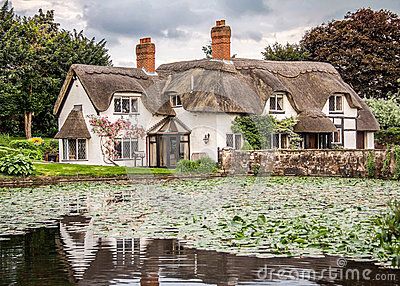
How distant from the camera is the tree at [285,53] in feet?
165

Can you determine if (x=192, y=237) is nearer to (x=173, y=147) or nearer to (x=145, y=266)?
(x=145, y=266)

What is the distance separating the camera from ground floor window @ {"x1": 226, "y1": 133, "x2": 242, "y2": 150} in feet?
119

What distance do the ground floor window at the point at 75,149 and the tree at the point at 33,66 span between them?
19.7 ft

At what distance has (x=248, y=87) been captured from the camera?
37156 mm

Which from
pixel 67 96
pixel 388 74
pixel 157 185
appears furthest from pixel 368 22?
pixel 157 185

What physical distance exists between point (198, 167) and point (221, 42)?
9121 millimetres

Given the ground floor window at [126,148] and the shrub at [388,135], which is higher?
the shrub at [388,135]

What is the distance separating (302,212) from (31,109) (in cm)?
3028

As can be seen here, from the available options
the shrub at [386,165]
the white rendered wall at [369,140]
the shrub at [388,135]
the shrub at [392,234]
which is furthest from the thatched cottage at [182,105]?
the shrub at [392,234]

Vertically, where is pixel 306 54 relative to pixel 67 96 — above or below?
above

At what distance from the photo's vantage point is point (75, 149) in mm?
36469

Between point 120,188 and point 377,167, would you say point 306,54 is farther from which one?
point 120,188

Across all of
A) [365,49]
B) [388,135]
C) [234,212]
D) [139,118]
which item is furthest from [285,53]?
[234,212]

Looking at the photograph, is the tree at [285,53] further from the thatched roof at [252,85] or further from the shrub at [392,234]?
the shrub at [392,234]
